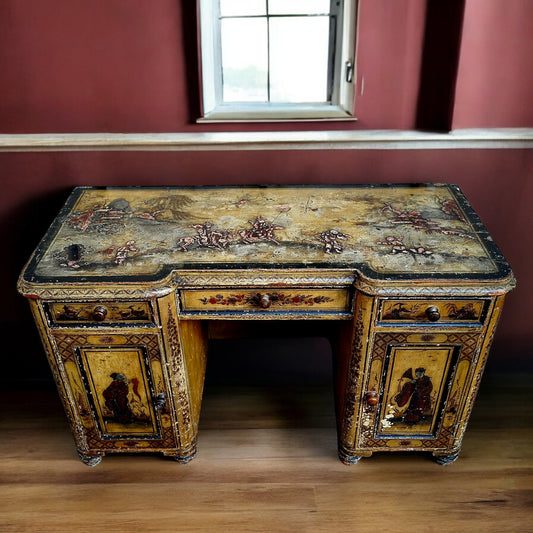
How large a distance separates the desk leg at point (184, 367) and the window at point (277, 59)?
968mm

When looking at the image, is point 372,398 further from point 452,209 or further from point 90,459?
point 90,459

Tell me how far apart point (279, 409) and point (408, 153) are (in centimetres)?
145

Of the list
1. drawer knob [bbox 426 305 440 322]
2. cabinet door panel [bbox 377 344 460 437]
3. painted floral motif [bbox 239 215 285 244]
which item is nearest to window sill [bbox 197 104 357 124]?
painted floral motif [bbox 239 215 285 244]

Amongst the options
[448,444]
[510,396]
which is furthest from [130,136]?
[510,396]

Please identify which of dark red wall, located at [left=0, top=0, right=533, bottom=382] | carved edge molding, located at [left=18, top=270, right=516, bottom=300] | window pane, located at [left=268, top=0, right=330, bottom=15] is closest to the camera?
carved edge molding, located at [left=18, top=270, right=516, bottom=300]

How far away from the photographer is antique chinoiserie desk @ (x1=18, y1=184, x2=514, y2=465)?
2.04 meters

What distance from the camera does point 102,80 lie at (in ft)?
8.07

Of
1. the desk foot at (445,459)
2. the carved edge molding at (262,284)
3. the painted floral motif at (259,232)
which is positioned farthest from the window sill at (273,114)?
the desk foot at (445,459)

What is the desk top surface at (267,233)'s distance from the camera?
6.73 ft

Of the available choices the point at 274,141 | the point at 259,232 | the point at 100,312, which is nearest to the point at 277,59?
the point at 274,141

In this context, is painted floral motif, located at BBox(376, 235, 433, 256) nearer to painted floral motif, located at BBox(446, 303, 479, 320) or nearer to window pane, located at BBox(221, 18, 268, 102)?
painted floral motif, located at BBox(446, 303, 479, 320)

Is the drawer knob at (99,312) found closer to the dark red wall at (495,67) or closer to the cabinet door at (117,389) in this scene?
the cabinet door at (117,389)

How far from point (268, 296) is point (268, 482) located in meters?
0.97

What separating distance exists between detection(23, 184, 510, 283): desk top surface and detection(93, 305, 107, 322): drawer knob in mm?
116
